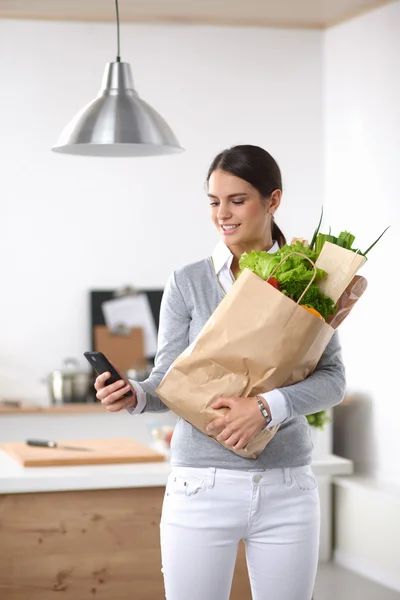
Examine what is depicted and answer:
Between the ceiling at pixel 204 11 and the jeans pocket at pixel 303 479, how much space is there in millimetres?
3340

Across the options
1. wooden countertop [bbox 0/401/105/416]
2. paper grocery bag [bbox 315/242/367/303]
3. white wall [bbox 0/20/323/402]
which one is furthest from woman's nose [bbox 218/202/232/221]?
white wall [bbox 0/20/323/402]

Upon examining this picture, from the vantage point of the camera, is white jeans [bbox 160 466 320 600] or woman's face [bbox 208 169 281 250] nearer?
white jeans [bbox 160 466 320 600]

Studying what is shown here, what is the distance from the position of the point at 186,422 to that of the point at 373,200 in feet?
10.0

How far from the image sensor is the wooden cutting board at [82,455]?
2758 mm

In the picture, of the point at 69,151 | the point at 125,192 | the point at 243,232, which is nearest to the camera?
the point at 243,232

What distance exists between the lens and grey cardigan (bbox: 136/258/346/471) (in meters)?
1.77

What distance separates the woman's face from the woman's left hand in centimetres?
37

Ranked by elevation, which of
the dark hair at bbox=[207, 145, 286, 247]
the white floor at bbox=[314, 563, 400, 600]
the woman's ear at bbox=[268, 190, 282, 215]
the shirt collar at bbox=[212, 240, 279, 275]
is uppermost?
the dark hair at bbox=[207, 145, 286, 247]

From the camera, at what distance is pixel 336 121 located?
511 centimetres

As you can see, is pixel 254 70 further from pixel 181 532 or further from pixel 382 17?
pixel 181 532

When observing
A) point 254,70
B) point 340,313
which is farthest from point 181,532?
point 254,70

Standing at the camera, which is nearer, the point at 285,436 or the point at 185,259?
the point at 285,436

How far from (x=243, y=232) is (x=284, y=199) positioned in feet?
11.4

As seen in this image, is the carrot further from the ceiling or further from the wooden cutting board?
the ceiling
